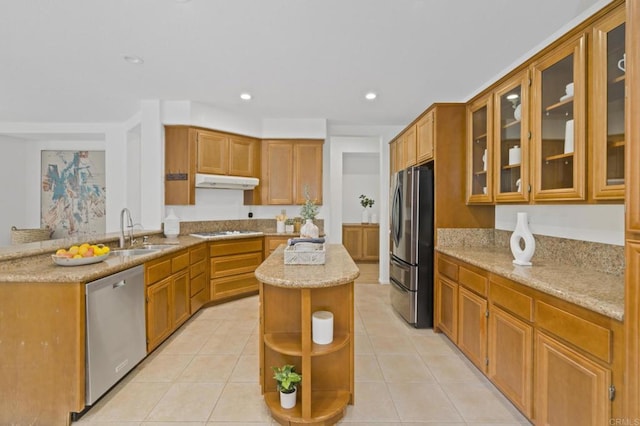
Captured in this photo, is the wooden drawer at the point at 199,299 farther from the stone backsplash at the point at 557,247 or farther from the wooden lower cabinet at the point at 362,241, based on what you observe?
the wooden lower cabinet at the point at 362,241

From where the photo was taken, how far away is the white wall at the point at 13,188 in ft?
16.9

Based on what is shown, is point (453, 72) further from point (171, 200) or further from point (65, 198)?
point (65, 198)

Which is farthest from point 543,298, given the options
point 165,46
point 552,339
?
point 165,46

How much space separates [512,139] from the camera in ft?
7.61

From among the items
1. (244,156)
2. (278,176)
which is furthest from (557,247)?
(244,156)

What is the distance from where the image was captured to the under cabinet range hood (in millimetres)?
3836

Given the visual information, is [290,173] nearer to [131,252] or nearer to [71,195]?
[131,252]

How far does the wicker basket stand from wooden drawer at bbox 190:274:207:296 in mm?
3719

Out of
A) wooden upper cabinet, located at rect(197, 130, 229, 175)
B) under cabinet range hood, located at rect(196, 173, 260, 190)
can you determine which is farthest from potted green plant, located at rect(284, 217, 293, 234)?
wooden upper cabinet, located at rect(197, 130, 229, 175)

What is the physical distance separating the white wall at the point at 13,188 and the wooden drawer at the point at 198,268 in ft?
14.2

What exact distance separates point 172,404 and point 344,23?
9.56ft

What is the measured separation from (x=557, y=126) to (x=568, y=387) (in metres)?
1.55

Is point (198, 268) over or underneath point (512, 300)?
underneath

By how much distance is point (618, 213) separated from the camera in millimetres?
1783
